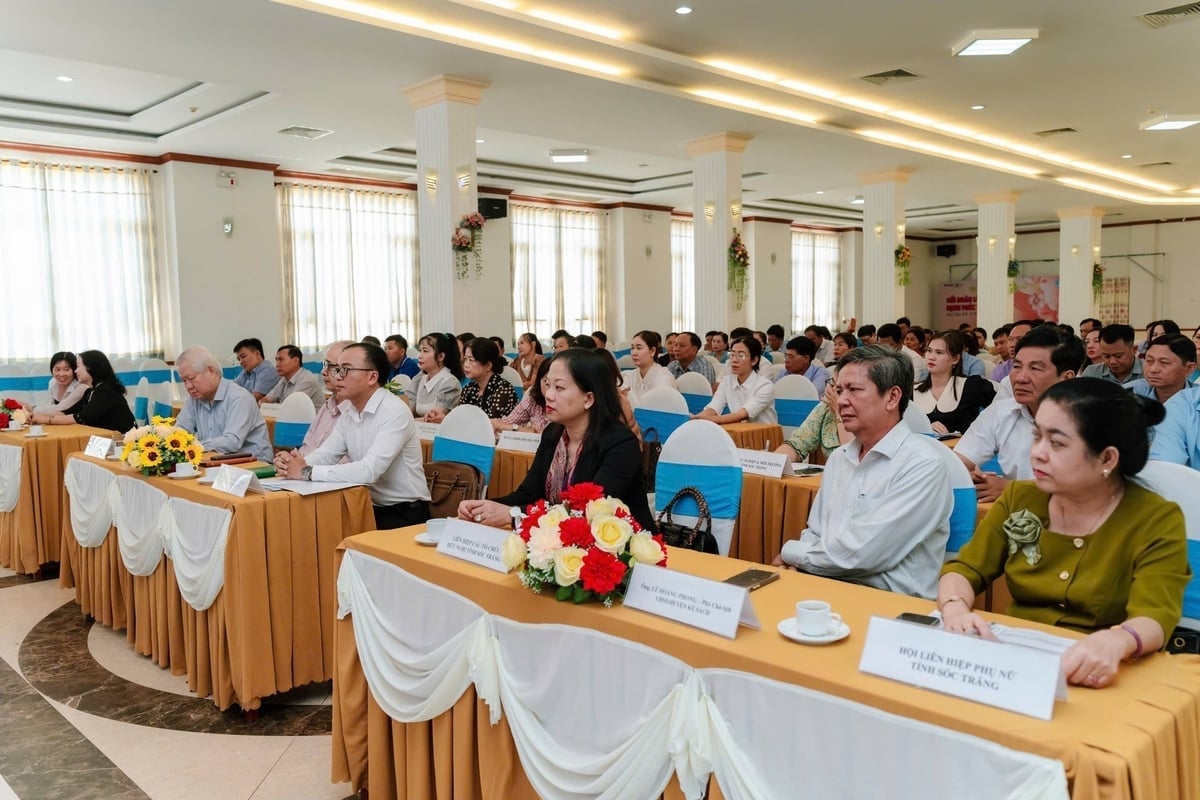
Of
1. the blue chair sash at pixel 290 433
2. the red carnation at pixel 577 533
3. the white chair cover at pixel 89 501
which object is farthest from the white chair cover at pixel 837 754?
the blue chair sash at pixel 290 433

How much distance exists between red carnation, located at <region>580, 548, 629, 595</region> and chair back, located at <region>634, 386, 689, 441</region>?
3688 millimetres

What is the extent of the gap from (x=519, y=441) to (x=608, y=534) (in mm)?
3207

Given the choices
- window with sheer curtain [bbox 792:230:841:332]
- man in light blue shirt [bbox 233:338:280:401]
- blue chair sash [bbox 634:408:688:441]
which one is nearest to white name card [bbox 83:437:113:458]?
blue chair sash [bbox 634:408:688:441]

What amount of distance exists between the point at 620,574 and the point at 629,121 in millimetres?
8393

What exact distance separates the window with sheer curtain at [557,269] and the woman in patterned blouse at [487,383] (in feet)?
30.1

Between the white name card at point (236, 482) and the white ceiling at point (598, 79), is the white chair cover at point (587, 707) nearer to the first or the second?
the white name card at point (236, 482)

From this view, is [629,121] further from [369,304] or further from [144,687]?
[144,687]

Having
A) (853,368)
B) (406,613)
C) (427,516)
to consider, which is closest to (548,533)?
(406,613)

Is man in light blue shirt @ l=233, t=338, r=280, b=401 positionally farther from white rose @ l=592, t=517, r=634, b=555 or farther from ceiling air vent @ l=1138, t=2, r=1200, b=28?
ceiling air vent @ l=1138, t=2, r=1200, b=28

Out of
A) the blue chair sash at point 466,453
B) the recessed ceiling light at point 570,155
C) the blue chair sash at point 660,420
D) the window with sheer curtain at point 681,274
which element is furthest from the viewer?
the window with sheer curtain at point 681,274

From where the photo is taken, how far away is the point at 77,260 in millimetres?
11047

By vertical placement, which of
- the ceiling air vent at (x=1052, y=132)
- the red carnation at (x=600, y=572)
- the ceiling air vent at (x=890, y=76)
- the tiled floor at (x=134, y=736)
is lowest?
the tiled floor at (x=134, y=736)

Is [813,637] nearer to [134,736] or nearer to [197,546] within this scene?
[197,546]

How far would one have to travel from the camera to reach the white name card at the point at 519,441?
5.09 m
